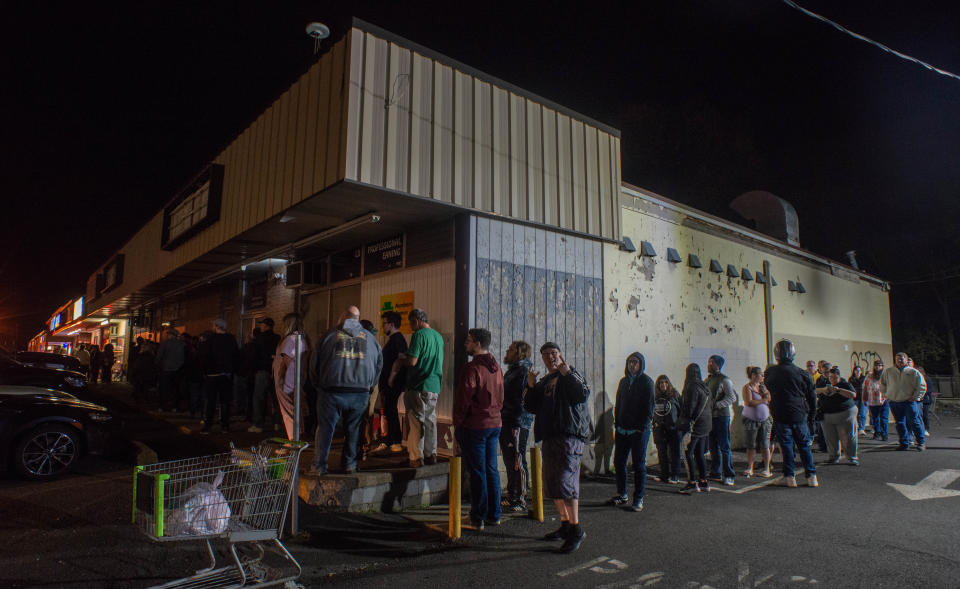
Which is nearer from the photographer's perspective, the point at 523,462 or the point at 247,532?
the point at 247,532

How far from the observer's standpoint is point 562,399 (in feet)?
17.3

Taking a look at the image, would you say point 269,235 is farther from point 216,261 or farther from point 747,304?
point 747,304

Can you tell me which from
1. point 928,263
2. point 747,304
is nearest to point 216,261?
point 747,304

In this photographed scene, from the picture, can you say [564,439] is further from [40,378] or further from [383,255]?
[40,378]

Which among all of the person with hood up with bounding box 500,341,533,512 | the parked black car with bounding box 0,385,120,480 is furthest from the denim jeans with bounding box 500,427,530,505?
the parked black car with bounding box 0,385,120,480

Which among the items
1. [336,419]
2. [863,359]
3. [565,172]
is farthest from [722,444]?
[863,359]

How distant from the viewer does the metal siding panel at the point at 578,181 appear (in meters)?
8.57

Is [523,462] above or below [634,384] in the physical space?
below

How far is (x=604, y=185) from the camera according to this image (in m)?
9.14

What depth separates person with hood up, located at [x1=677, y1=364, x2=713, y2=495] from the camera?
7516 mm

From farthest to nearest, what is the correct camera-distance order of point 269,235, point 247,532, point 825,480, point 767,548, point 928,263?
point 928,263 < point 269,235 < point 825,480 < point 767,548 < point 247,532

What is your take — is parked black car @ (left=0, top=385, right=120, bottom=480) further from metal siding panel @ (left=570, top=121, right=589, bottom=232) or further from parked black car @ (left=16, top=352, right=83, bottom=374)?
parked black car @ (left=16, top=352, right=83, bottom=374)

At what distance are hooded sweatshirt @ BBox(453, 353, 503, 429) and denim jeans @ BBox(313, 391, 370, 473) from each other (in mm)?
1215

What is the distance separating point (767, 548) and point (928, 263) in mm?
41494
